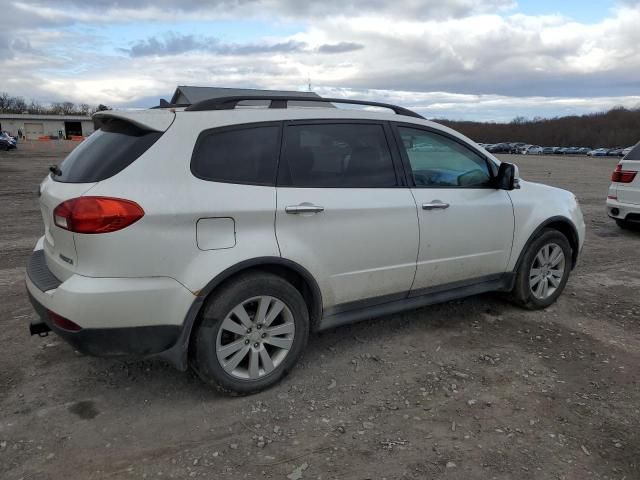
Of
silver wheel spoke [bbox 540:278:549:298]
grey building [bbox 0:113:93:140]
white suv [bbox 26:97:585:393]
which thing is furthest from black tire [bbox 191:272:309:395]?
grey building [bbox 0:113:93:140]

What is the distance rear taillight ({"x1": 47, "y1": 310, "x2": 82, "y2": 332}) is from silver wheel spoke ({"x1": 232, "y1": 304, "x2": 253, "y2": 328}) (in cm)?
85

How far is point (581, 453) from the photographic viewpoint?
9.28ft

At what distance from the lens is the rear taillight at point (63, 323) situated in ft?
9.36

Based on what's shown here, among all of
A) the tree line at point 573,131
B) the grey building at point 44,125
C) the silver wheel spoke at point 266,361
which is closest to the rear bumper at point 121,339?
the silver wheel spoke at point 266,361

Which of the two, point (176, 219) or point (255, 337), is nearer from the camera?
point (176, 219)

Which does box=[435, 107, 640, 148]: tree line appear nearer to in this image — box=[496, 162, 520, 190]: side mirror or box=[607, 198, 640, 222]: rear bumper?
box=[607, 198, 640, 222]: rear bumper

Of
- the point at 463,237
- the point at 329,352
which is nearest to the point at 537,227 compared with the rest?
the point at 463,237

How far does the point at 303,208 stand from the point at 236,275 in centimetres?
59

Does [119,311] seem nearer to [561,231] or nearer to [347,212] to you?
[347,212]

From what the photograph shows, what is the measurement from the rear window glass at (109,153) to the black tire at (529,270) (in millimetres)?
3300

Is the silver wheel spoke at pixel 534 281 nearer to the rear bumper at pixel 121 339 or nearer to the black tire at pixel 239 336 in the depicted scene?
the black tire at pixel 239 336

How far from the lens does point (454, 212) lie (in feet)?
13.4

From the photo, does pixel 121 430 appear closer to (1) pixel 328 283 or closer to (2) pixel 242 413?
(2) pixel 242 413

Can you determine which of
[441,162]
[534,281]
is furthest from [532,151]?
[441,162]
